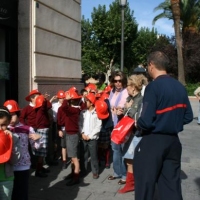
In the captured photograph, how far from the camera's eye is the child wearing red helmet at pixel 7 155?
3259 millimetres

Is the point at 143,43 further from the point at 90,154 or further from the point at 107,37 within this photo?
the point at 90,154

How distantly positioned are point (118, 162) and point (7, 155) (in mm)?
2741

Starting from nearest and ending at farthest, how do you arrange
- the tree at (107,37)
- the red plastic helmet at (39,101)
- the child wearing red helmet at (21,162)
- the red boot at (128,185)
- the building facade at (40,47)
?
the child wearing red helmet at (21,162) → the red boot at (128,185) → the red plastic helmet at (39,101) → the building facade at (40,47) → the tree at (107,37)

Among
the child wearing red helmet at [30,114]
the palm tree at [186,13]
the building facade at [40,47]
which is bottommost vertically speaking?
the child wearing red helmet at [30,114]

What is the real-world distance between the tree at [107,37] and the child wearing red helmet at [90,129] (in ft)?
99.8

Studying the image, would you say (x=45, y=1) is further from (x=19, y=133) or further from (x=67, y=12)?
(x=19, y=133)

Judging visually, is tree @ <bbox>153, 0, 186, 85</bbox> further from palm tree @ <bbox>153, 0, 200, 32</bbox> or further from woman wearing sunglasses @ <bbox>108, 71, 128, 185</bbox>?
woman wearing sunglasses @ <bbox>108, 71, 128, 185</bbox>

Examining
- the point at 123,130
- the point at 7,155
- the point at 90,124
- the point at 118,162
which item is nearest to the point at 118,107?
the point at 90,124

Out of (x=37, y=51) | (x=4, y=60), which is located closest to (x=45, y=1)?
(x=37, y=51)

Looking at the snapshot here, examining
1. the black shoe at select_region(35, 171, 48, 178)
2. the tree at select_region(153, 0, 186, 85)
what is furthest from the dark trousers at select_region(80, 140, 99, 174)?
the tree at select_region(153, 0, 186, 85)

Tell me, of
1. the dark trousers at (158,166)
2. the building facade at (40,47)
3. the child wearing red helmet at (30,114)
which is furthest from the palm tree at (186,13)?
the dark trousers at (158,166)

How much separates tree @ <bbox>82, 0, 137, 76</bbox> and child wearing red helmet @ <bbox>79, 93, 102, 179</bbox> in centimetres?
3043

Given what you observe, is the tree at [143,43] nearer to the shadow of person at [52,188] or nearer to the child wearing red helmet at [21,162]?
the shadow of person at [52,188]

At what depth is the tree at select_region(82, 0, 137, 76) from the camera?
35875 millimetres
